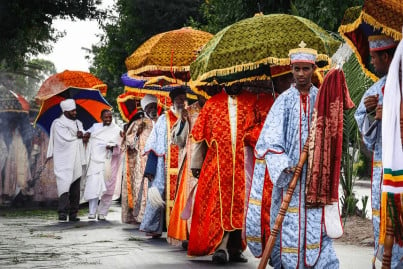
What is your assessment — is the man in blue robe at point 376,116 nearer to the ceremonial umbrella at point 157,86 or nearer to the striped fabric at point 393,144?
the striped fabric at point 393,144

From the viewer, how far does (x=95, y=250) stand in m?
10.9

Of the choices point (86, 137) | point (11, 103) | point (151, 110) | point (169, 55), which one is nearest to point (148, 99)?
point (151, 110)

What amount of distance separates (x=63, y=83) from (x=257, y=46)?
952cm

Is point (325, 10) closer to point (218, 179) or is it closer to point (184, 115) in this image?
point (184, 115)

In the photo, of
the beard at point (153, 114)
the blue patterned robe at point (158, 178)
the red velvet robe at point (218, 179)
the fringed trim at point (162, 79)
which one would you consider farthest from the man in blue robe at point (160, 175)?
the red velvet robe at point (218, 179)

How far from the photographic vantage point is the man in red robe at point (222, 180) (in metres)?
9.55

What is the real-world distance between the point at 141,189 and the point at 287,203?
747 cm

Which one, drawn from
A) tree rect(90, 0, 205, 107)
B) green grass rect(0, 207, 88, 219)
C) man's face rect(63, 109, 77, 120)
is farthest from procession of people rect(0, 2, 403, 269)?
tree rect(90, 0, 205, 107)

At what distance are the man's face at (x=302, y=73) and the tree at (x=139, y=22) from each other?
59.4 feet

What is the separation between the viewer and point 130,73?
13234mm

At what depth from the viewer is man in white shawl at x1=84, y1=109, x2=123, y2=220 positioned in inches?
667

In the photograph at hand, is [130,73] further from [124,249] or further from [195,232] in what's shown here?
[195,232]

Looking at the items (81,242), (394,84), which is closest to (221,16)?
(81,242)

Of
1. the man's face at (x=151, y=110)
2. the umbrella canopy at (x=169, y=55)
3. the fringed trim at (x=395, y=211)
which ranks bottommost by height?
the fringed trim at (x=395, y=211)
